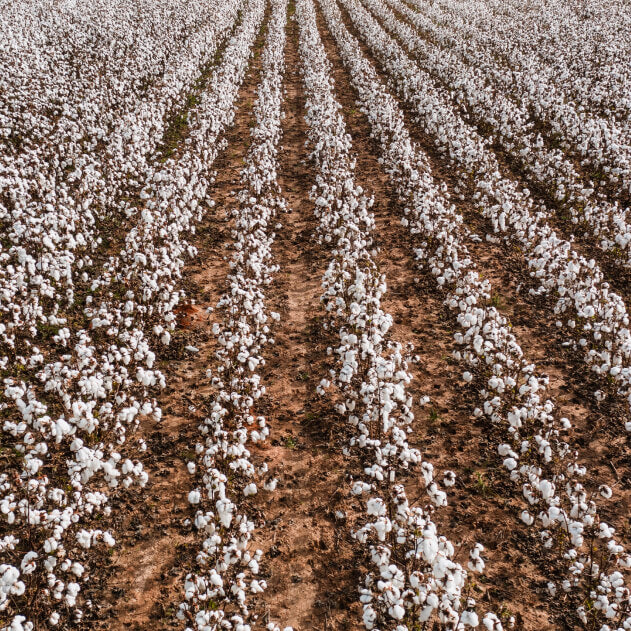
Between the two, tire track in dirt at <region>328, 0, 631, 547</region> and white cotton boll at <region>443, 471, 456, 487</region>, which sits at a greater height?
tire track in dirt at <region>328, 0, 631, 547</region>

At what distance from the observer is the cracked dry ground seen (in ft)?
20.5

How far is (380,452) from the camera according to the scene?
687cm

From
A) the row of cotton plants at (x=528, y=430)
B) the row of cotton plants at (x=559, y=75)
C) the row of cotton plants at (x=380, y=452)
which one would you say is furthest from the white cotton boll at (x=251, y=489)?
the row of cotton plants at (x=559, y=75)

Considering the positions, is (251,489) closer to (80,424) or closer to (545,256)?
(80,424)

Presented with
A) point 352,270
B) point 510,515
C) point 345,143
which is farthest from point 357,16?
point 510,515

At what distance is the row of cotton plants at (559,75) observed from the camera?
17.2m

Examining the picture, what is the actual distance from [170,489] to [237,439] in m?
1.47

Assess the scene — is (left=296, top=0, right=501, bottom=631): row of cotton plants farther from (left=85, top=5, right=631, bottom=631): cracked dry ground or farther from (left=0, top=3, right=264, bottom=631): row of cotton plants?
(left=0, top=3, right=264, bottom=631): row of cotton plants

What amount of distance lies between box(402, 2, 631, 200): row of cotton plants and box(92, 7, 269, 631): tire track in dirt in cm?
1323

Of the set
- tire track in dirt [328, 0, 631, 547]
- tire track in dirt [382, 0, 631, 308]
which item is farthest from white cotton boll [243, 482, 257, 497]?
tire track in dirt [382, 0, 631, 308]

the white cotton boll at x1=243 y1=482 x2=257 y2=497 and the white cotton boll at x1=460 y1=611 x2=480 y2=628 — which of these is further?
the white cotton boll at x1=243 y1=482 x2=257 y2=497

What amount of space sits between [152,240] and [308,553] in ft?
25.7

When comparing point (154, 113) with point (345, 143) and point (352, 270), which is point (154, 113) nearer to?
point (345, 143)

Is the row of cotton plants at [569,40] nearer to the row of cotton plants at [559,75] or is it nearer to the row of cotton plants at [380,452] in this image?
the row of cotton plants at [559,75]
